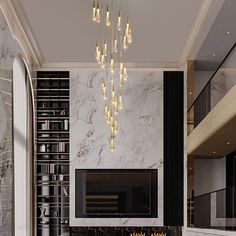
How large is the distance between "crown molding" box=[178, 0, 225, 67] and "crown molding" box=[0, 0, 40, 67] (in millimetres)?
2894

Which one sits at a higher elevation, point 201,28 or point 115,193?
point 201,28

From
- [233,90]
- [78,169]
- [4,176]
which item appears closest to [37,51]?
[78,169]

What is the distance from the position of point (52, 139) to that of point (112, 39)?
3025mm

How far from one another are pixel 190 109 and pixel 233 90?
475 centimetres

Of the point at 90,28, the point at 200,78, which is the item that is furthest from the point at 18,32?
the point at 200,78

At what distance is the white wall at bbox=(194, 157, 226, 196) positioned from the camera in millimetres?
14773

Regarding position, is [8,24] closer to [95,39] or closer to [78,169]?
[95,39]

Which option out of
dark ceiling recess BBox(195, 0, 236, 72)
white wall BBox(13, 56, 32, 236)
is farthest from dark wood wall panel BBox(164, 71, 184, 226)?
white wall BBox(13, 56, 32, 236)

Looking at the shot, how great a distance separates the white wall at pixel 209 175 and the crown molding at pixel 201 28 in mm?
2370

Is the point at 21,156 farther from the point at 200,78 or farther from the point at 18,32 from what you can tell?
the point at 200,78

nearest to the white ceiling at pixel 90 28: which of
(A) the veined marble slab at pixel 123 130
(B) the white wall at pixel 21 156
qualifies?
(A) the veined marble slab at pixel 123 130

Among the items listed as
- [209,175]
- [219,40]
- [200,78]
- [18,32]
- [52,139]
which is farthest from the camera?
[209,175]

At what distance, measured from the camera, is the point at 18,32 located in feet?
38.0

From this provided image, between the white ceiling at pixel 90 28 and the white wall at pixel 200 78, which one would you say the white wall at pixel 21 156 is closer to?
the white ceiling at pixel 90 28
